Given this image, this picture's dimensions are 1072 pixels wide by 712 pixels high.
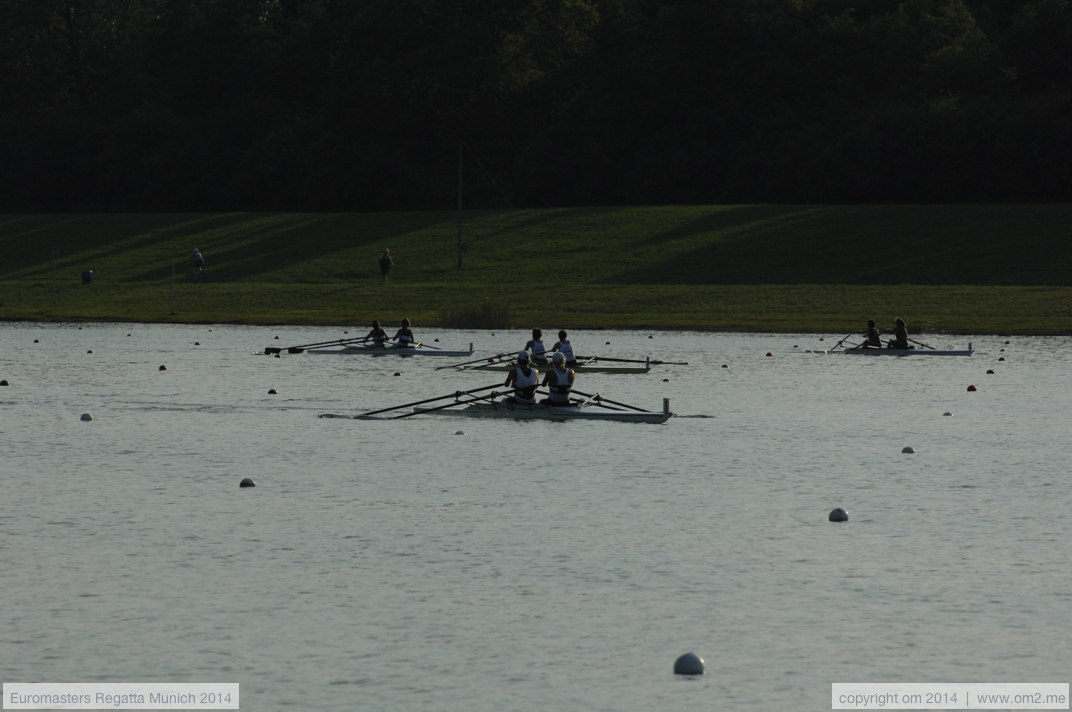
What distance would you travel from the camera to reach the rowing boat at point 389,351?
41.8m

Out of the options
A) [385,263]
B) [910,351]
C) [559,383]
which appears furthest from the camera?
[385,263]

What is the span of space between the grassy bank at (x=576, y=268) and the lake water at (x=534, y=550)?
25.2m

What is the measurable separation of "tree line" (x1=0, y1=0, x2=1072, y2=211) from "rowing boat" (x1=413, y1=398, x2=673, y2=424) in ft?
193

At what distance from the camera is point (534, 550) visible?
15836mm

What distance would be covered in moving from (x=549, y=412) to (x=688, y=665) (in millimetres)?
16442

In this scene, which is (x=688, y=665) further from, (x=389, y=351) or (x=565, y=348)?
(x=389, y=351)

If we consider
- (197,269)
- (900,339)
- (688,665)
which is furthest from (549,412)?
(197,269)

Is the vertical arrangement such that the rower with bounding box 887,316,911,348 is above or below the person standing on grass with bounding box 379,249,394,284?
below

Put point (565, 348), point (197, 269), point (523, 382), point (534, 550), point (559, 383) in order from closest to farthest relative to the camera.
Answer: point (534, 550) < point (559, 383) < point (523, 382) < point (565, 348) < point (197, 269)

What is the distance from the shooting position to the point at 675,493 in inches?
771
